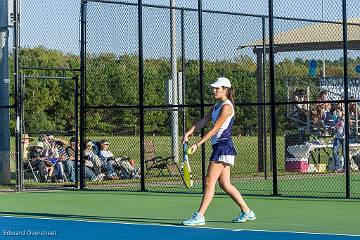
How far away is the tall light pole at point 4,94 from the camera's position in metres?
22.1

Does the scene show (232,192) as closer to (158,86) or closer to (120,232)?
(120,232)

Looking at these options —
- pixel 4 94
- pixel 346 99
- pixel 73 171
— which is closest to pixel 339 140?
pixel 73 171

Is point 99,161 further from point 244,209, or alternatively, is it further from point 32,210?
point 244,209

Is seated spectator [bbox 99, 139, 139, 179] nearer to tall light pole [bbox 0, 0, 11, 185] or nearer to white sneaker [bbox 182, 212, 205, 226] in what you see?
tall light pole [bbox 0, 0, 11, 185]

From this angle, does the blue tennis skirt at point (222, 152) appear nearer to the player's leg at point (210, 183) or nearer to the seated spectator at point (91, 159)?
the player's leg at point (210, 183)

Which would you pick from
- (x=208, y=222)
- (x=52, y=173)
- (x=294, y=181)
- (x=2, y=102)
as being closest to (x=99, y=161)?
(x=52, y=173)

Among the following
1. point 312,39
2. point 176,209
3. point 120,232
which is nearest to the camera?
point 120,232

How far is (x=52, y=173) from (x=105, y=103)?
7.76ft

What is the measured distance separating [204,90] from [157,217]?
857cm

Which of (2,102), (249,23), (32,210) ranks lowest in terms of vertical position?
(32,210)

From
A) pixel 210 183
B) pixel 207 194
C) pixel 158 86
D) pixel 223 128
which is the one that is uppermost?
pixel 158 86

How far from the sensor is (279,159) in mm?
29906

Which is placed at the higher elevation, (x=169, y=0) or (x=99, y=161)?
(x=169, y=0)

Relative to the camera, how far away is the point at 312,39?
26.4 meters
